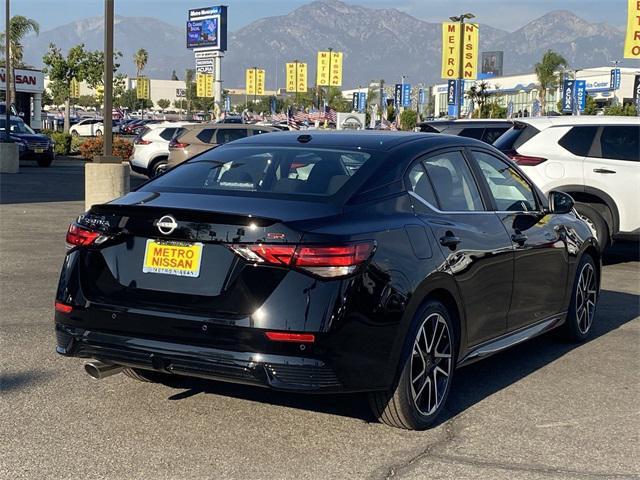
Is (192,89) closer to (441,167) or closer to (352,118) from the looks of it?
(352,118)

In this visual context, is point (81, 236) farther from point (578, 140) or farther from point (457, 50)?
point (457, 50)

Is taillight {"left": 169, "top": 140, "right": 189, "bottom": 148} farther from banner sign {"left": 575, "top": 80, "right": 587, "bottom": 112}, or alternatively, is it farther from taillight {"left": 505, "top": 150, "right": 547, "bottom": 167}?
banner sign {"left": 575, "top": 80, "right": 587, "bottom": 112}

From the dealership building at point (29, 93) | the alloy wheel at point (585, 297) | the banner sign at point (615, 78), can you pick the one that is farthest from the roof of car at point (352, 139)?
the banner sign at point (615, 78)

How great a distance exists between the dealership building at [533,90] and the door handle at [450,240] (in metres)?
75.0

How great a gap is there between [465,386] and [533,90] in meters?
107

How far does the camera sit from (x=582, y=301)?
24.1 ft

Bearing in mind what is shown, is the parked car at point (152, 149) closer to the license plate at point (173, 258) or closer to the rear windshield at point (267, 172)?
the rear windshield at point (267, 172)

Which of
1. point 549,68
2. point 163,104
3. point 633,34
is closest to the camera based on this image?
point 633,34

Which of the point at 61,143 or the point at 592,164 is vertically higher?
the point at 592,164

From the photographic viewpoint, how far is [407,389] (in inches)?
191

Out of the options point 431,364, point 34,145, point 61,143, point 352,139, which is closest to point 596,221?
point 352,139

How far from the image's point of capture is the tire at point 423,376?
15.9ft

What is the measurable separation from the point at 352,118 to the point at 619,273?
2255cm

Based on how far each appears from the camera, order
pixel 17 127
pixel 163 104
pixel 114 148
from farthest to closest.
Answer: pixel 163 104 → pixel 17 127 → pixel 114 148
